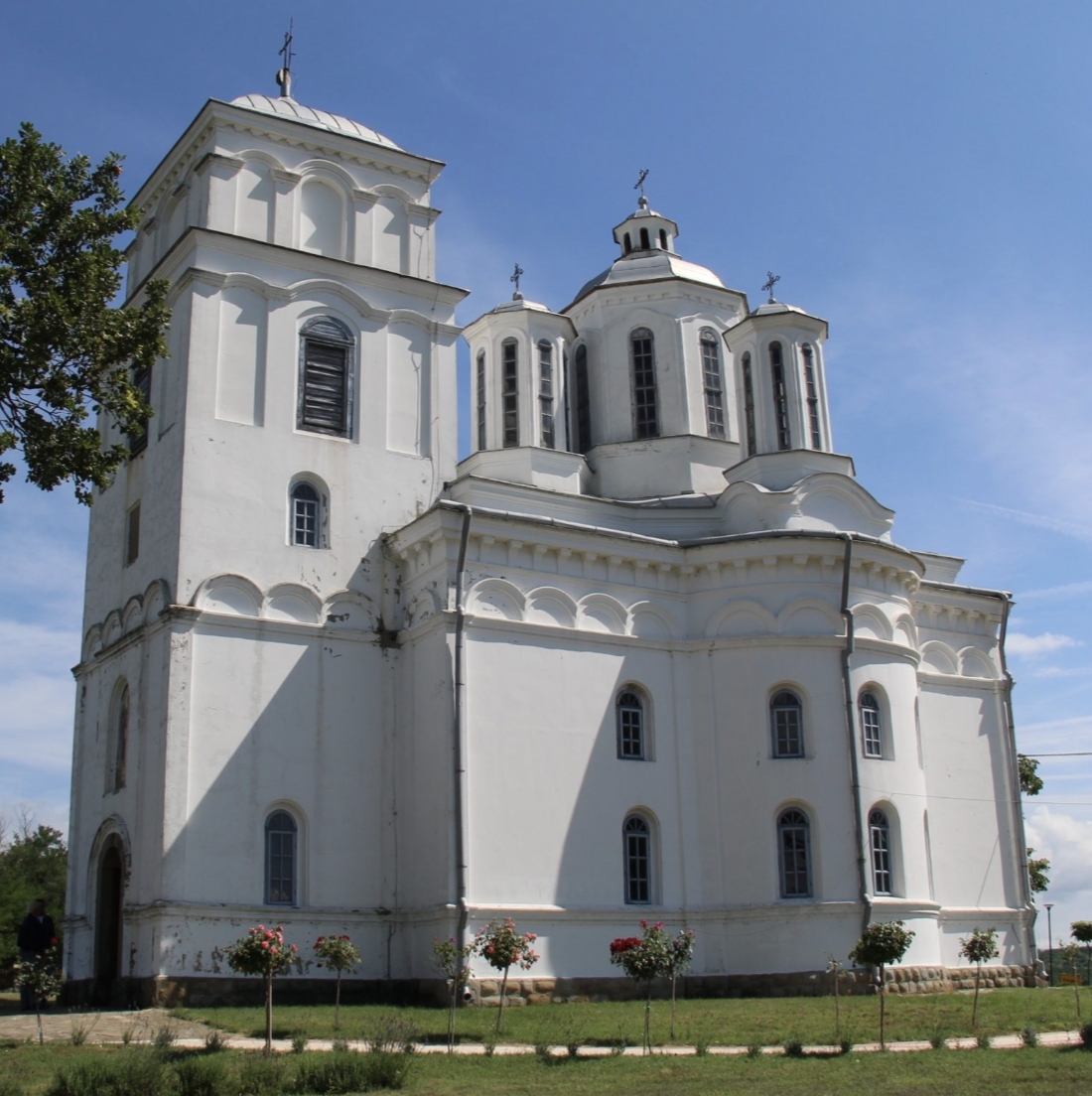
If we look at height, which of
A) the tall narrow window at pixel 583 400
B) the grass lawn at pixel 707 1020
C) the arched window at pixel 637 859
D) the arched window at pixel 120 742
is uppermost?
the tall narrow window at pixel 583 400

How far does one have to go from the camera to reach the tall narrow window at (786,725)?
2416cm

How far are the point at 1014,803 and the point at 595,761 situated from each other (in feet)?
34.0

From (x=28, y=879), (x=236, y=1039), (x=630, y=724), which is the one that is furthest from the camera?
(x=28, y=879)

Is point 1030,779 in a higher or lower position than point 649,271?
lower

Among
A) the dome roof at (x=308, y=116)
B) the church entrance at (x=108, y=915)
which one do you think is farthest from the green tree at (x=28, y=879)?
the dome roof at (x=308, y=116)

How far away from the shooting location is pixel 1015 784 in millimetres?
28688

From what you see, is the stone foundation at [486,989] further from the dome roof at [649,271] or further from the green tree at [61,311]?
the dome roof at [649,271]

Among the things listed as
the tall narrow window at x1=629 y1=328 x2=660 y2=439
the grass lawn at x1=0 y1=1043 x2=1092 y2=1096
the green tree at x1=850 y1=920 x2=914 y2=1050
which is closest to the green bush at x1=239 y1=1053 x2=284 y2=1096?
the grass lawn at x1=0 y1=1043 x2=1092 y2=1096

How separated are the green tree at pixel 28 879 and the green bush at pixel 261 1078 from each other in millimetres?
24779

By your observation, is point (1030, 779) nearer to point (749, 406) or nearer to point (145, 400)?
point (749, 406)

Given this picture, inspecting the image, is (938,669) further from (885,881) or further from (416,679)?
(416,679)

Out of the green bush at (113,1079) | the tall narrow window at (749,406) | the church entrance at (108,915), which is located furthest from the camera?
the tall narrow window at (749,406)

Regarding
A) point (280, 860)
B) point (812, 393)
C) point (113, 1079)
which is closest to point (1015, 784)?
point (812, 393)

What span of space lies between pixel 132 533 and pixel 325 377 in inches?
183
